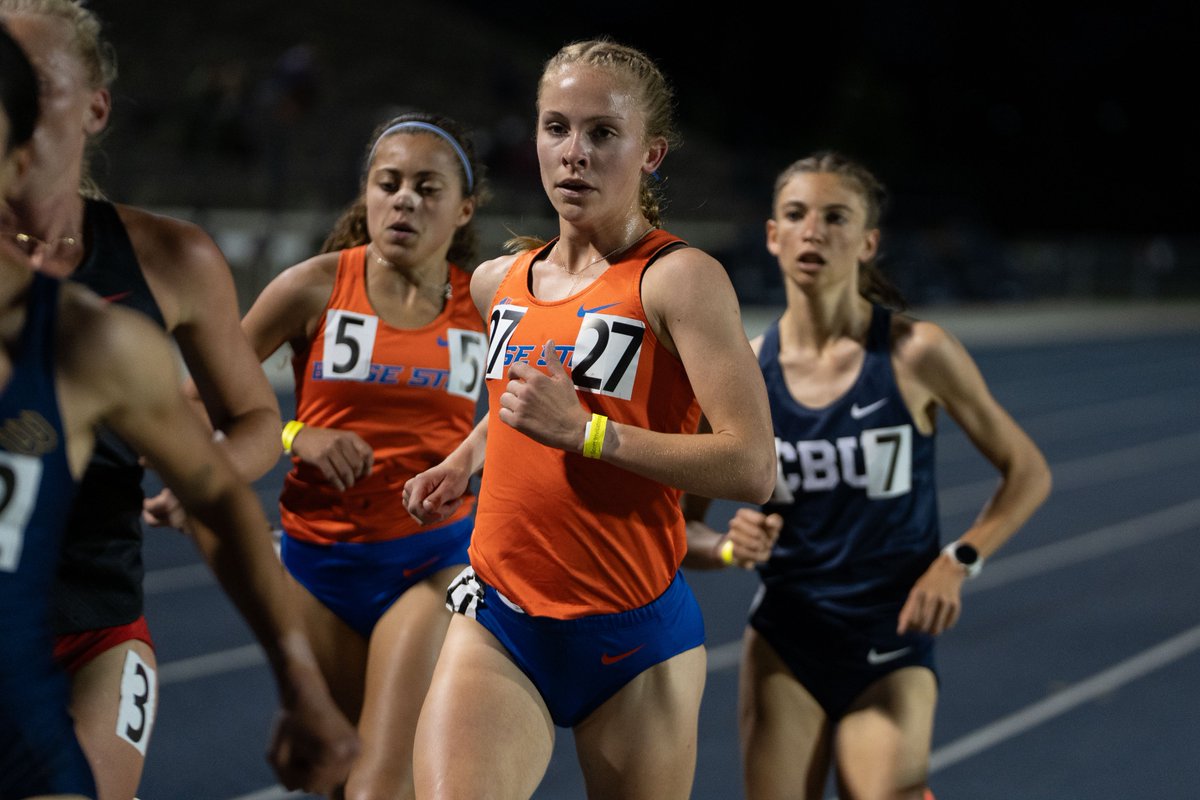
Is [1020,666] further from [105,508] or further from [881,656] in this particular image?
[105,508]

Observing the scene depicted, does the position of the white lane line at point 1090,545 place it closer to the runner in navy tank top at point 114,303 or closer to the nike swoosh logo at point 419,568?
the nike swoosh logo at point 419,568

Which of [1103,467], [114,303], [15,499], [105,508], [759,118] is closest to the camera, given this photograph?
[15,499]

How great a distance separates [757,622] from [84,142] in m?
2.14

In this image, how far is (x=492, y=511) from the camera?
289 cm

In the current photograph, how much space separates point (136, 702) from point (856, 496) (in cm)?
193

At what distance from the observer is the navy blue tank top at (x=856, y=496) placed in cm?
379

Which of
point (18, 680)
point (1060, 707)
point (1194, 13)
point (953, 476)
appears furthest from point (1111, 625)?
point (1194, 13)

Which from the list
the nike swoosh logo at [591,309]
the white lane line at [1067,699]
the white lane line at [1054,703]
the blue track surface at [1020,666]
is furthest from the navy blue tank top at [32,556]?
the white lane line at [1067,699]

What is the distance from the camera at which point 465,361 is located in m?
4.04

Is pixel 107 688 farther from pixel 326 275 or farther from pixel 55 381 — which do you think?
pixel 326 275

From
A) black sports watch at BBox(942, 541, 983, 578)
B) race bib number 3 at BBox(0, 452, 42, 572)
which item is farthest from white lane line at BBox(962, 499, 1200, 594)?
race bib number 3 at BBox(0, 452, 42, 572)

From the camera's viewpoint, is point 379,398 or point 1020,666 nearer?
point 379,398

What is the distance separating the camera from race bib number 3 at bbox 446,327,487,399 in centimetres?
399

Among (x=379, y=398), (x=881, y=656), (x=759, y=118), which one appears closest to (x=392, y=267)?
(x=379, y=398)
